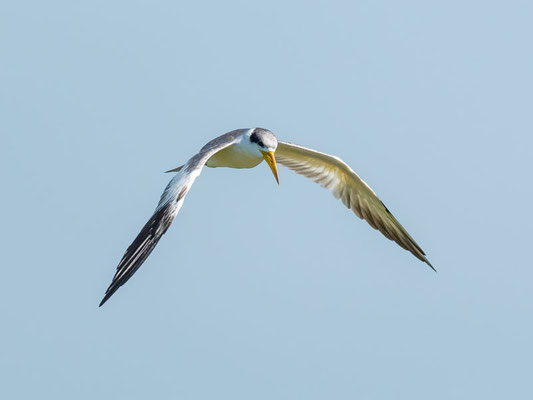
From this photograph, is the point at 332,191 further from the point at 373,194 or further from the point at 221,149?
the point at 221,149

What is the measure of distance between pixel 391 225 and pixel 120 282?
331 inches

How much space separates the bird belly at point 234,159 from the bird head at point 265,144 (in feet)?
0.76

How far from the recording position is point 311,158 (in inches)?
810

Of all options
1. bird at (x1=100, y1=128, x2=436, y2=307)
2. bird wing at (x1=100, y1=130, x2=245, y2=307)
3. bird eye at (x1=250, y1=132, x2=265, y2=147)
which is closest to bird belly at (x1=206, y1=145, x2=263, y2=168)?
bird at (x1=100, y1=128, x2=436, y2=307)

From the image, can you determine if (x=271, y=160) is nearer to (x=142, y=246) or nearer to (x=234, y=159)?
(x=234, y=159)

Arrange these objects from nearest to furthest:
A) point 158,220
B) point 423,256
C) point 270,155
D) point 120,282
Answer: point 120,282 → point 158,220 → point 270,155 → point 423,256

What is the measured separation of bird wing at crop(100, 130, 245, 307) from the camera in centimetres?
1348

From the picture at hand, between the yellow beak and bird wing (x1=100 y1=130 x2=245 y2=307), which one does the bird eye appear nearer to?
the yellow beak

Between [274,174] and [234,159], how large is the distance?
1080mm

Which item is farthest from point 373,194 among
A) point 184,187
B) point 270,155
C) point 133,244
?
point 133,244

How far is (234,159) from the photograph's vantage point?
18.5 meters

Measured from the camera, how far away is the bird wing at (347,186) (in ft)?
65.4

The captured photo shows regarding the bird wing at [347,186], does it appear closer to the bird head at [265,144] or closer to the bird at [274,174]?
the bird at [274,174]

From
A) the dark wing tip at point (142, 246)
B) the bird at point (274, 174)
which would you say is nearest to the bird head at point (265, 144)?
the bird at point (274, 174)
